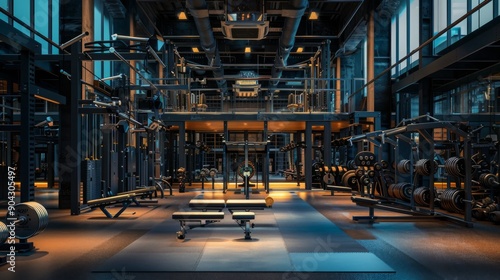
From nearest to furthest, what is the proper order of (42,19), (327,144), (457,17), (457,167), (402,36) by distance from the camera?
1. (457,167)
2. (457,17)
3. (42,19)
4. (402,36)
5. (327,144)

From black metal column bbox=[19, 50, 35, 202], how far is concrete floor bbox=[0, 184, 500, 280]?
2.74 feet

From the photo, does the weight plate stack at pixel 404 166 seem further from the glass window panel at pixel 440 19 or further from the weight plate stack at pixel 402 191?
the glass window panel at pixel 440 19

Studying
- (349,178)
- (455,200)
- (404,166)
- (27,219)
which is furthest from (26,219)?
(349,178)

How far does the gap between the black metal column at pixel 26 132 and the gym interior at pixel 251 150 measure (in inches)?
0.7

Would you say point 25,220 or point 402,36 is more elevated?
point 402,36

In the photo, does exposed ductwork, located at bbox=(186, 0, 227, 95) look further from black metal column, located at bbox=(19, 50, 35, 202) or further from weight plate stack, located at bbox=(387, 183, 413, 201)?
black metal column, located at bbox=(19, 50, 35, 202)

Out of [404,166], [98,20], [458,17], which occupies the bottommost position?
[404,166]

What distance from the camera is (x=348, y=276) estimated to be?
5137 mm

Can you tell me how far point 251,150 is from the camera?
16578mm

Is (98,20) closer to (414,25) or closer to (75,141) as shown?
(75,141)

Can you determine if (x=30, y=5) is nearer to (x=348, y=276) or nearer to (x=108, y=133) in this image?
(x=108, y=133)

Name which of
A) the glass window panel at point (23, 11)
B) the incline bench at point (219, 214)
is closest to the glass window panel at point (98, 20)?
the glass window panel at point (23, 11)

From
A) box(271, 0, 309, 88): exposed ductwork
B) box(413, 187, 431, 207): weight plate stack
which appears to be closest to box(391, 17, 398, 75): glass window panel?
box(271, 0, 309, 88): exposed ductwork

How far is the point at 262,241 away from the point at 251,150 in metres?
9.36
